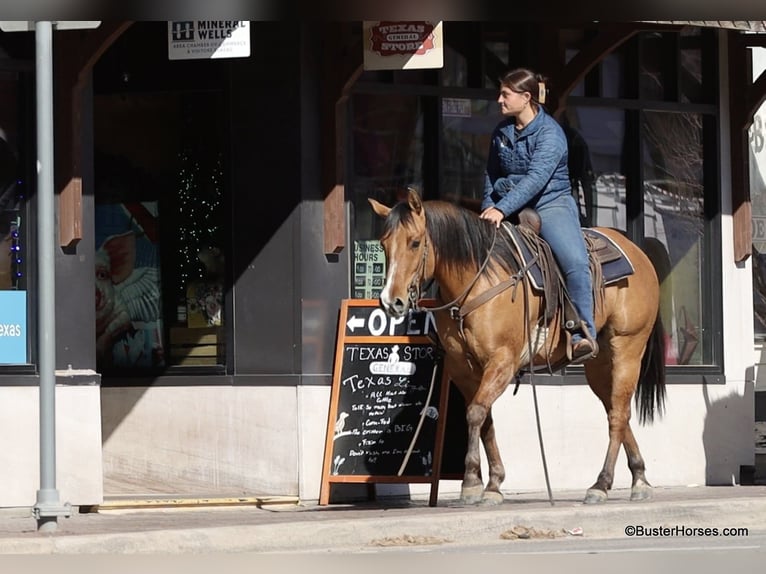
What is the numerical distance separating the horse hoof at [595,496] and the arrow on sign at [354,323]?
7.40 ft

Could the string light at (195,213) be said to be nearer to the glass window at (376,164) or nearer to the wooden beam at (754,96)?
the glass window at (376,164)

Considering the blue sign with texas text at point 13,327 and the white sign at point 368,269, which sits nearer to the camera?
the blue sign with texas text at point 13,327

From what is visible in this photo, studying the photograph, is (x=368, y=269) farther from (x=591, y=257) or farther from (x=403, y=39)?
(x=591, y=257)

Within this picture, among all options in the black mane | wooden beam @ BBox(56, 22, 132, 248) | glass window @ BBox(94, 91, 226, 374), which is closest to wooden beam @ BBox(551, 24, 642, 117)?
glass window @ BBox(94, 91, 226, 374)

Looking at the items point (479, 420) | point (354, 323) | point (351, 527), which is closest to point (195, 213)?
point (354, 323)

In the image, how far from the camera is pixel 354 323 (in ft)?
31.5

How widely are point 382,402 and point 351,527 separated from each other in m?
2.76

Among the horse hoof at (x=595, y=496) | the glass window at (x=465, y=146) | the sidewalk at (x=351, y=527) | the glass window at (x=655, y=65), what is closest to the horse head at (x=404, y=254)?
the sidewalk at (x=351, y=527)

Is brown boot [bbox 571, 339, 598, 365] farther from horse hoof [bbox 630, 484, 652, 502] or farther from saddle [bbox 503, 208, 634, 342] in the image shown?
horse hoof [bbox 630, 484, 652, 502]

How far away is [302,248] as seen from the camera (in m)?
9.56

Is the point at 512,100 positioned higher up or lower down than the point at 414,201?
higher up

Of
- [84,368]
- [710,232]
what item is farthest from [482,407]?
[710,232]

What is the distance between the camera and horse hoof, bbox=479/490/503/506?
26.2 feet

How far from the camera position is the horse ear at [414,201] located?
726 centimetres
